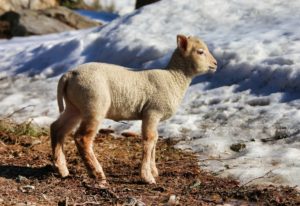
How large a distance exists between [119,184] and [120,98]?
826mm

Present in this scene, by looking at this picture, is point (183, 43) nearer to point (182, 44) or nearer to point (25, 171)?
point (182, 44)

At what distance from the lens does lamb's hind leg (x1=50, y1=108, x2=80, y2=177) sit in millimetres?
6105

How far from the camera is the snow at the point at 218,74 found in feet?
23.4

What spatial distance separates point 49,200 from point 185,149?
8.35ft

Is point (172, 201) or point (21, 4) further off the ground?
point (172, 201)

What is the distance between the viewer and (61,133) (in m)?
6.25

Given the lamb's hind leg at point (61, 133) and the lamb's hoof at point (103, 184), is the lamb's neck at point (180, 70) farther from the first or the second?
the lamb's hoof at point (103, 184)

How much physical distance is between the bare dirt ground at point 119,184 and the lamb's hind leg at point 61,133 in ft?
0.32

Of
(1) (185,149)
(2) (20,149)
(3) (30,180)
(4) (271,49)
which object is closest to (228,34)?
(4) (271,49)

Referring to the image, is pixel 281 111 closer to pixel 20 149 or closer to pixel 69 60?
pixel 20 149

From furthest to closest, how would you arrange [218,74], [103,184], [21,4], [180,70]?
[21,4]
[218,74]
[180,70]
[103,184]

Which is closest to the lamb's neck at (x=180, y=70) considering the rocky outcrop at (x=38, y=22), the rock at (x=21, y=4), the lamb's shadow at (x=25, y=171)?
the lamb's shadow at (x=25, y=171)

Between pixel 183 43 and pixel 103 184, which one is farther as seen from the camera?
pixel 183 43

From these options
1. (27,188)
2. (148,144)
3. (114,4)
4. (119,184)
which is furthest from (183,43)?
(114,4)
